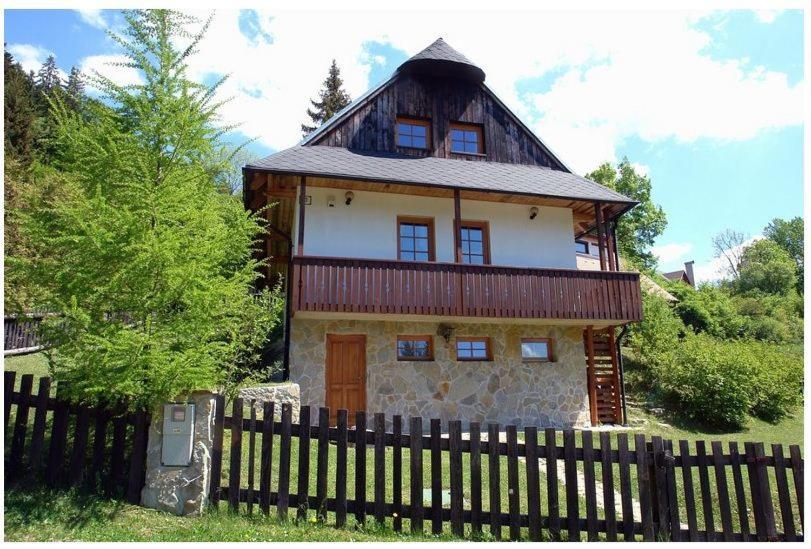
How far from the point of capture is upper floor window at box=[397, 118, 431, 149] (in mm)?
13719

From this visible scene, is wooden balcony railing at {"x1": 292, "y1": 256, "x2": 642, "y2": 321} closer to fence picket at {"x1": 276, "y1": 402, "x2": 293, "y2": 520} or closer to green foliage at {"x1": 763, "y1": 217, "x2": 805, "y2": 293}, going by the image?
fence picket at {"x1": 276, "y1": 402, "x2": 293, "y2": 520}

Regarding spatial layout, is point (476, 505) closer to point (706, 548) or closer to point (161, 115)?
point (706, 548)

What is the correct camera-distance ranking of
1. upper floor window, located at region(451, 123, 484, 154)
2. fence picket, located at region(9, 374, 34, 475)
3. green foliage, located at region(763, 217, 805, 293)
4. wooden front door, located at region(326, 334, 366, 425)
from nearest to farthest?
fence picket, located at region(9, 374, 34, 475), wooden front door, located at region(326, 334, 366, 425), upper floor window, located at region(451, 123, 484, 154), green foliage, located at region(763, 217, 805, 293)

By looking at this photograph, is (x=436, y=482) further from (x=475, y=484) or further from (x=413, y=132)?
(x=413, y=132)

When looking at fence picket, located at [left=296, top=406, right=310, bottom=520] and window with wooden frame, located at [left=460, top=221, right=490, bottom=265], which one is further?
window with wooden frame, located at [left=460, top=221, right=490, bottom=265]

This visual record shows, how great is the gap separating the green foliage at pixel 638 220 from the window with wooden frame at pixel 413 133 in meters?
22.7

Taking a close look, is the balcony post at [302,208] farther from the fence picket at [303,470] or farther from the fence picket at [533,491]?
the fence picket at [533,491]

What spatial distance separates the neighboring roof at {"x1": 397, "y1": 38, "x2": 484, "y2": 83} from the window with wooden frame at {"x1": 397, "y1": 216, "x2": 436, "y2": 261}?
4.57m

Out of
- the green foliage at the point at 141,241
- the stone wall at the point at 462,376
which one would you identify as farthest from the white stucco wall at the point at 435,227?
the green foliage at the point at 141,241

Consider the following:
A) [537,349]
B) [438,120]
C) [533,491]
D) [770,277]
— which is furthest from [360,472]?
[770,277]

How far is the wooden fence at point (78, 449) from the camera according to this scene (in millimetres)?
5133

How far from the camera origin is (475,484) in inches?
200

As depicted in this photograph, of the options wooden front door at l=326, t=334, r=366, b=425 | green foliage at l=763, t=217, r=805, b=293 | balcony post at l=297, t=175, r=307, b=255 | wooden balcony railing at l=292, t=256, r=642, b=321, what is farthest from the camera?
green foliage at l=763, t=217, r=805, b=293

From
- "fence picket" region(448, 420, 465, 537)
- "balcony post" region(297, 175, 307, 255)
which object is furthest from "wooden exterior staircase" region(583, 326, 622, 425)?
"fence picket" region(448, 420, 465, 537)
